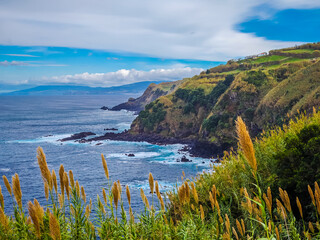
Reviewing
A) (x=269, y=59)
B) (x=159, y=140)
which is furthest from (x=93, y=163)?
(x=269, y=59)

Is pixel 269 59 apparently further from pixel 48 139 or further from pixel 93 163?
pixel 48 139

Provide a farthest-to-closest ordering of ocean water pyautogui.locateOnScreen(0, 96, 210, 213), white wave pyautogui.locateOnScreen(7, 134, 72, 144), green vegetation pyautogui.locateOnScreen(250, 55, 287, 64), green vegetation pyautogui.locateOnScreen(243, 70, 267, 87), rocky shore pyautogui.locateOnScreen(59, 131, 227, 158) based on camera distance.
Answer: green vegetation pyautogui.locateOnScreen(250, 55, 287, 64) < white wave pyautogui.locateOnScreen(7, 134, 72, 144) < green vegetation pyautogui.locateOnScreen(243, 70, 267, 87) < rocky shore pyautogui.locateOnScreen(59, 131, 227, 158) < ocean water pyautogui.locateOnScreen(0, 96, 210, 213)

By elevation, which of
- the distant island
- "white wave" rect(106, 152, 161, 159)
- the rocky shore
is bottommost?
"white wave" rect(106, 152, 161, 159)

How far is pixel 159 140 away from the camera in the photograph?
87.7 m

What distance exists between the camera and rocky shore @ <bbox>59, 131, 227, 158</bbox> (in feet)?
229

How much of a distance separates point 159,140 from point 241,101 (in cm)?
2680

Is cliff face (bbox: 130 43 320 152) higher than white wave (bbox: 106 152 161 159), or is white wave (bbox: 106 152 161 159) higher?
cliff face (bbox: 130 43 320 152)

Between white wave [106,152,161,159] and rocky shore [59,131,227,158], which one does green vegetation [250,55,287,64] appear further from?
white wave [106,152,161,159]

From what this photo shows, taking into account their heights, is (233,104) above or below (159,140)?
above

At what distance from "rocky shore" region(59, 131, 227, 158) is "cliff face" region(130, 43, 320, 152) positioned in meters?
2.55

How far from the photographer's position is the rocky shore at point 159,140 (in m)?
69.9

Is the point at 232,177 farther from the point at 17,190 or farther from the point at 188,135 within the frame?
the point at 188,135

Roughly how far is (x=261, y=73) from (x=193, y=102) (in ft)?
78.8

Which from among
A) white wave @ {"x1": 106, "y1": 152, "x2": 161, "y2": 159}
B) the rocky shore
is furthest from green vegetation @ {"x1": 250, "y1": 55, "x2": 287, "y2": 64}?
white wave @ {"x1": 106, "y1": 152, "x2": 161, "y2": 159}
